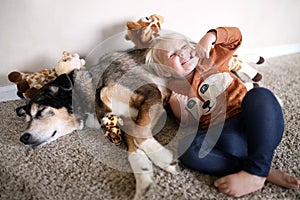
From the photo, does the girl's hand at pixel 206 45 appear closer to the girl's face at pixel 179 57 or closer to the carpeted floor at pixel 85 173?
the girl's face at pixel 179 57

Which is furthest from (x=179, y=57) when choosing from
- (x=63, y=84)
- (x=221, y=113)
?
(x=63, y=84)

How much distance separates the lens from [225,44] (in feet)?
3.75

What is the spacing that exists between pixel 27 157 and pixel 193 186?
2.02 ft

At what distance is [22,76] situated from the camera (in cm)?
135

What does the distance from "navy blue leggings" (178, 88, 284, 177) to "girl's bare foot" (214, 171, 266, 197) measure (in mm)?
17

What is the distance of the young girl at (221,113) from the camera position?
85cm

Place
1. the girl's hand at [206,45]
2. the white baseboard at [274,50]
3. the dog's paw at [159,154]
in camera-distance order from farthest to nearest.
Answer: the white baseboard at [274,50], the girl's hand at [206,45], the dog's paw at [159,154]

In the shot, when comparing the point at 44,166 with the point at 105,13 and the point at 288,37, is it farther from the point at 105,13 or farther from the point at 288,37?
the point at 288,37

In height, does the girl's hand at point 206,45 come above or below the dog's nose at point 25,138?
above

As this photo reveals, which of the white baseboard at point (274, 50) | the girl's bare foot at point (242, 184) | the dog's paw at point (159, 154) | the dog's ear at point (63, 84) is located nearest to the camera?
the girl's bare foot at point (242, 184)

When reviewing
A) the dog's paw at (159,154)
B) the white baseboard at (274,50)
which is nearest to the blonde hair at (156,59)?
the dog's paw at (159,154)

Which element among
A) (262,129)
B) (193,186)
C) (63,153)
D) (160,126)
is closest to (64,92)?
(63,153)

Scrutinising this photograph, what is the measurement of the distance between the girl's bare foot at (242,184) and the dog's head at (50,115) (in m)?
0.65

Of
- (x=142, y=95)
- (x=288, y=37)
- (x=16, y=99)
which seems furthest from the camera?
(x=288, y=37)
